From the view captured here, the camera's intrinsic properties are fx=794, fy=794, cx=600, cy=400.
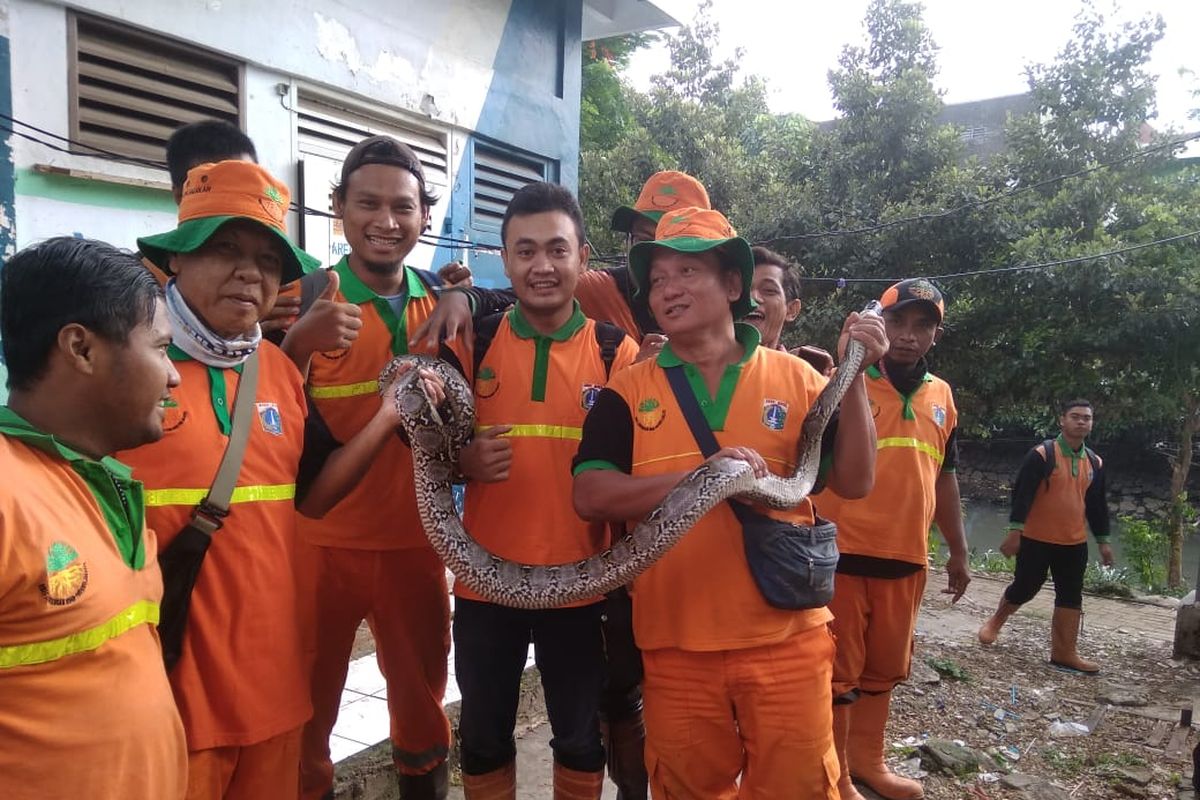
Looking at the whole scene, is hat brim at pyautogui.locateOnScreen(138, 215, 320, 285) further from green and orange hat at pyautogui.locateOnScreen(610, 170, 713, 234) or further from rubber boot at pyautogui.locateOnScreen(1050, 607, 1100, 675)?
rubber boot at pyautogui.locateOnScreen(1050, 607, 1100, 675)

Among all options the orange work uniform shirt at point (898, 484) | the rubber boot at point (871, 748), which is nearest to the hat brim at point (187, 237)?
the orange work uniform shirt at point (898, 484)

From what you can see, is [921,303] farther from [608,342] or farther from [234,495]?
[234,495]

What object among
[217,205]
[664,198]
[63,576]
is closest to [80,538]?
[63,576]

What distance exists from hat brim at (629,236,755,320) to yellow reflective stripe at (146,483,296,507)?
1.37 m

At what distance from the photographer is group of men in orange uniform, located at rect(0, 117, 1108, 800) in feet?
5.50

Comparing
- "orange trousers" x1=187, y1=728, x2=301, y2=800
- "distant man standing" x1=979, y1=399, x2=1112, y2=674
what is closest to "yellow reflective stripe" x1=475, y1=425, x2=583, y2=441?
"orange trousers" x1=187, y1=728, x2=301, y2=800

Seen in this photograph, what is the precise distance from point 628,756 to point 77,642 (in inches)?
101

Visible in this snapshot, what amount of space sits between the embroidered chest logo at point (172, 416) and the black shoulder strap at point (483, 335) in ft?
3.73

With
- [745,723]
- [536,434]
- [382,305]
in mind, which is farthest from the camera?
[382,305]

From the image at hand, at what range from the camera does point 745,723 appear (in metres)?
2.49

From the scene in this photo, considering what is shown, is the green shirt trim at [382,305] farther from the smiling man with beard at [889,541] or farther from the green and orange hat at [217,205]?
the smiling man with beard at [889,541]

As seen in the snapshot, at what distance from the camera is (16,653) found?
1515 millimetres

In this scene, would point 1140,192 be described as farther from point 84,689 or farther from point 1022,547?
point 84,689

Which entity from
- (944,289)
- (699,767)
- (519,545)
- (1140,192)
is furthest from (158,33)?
(1140,192)
